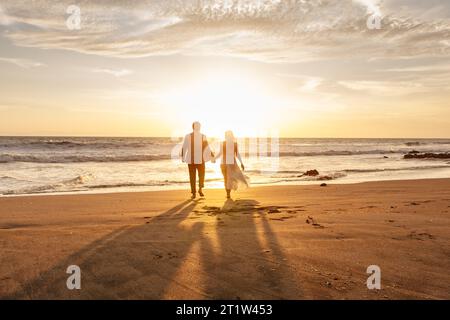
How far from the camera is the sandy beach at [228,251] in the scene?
402 centimetres

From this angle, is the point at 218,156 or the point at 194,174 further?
the point at 194,174

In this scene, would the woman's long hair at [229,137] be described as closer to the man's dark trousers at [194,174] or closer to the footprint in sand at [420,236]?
the man's dark trousers at [194,174]

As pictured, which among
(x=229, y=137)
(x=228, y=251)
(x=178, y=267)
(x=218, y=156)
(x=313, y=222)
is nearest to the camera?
(x=178, y=267)

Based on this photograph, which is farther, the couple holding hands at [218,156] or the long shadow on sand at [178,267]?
the couple holding hands at [218,156]

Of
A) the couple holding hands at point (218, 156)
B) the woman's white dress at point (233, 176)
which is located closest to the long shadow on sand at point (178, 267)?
the woman's white dress at point (233, 176)

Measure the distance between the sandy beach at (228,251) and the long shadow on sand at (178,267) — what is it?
0.04ft

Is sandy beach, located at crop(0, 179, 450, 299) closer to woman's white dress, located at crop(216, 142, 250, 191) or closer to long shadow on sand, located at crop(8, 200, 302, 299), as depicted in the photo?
long shadow on sand, located at crop(8, 200, 302, 299)

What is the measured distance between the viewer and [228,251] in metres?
5.23

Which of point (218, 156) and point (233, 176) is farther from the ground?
point (218, 156)

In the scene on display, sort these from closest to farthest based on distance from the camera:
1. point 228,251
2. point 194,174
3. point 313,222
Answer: point 228,251 → point 313,222 → point 194,174

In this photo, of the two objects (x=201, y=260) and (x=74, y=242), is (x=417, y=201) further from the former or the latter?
(x=74, y=242)

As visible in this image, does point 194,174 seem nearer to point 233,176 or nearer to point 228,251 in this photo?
point 233,176

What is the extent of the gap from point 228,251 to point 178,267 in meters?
0.87

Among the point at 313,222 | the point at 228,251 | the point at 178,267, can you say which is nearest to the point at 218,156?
the point at 313,222
